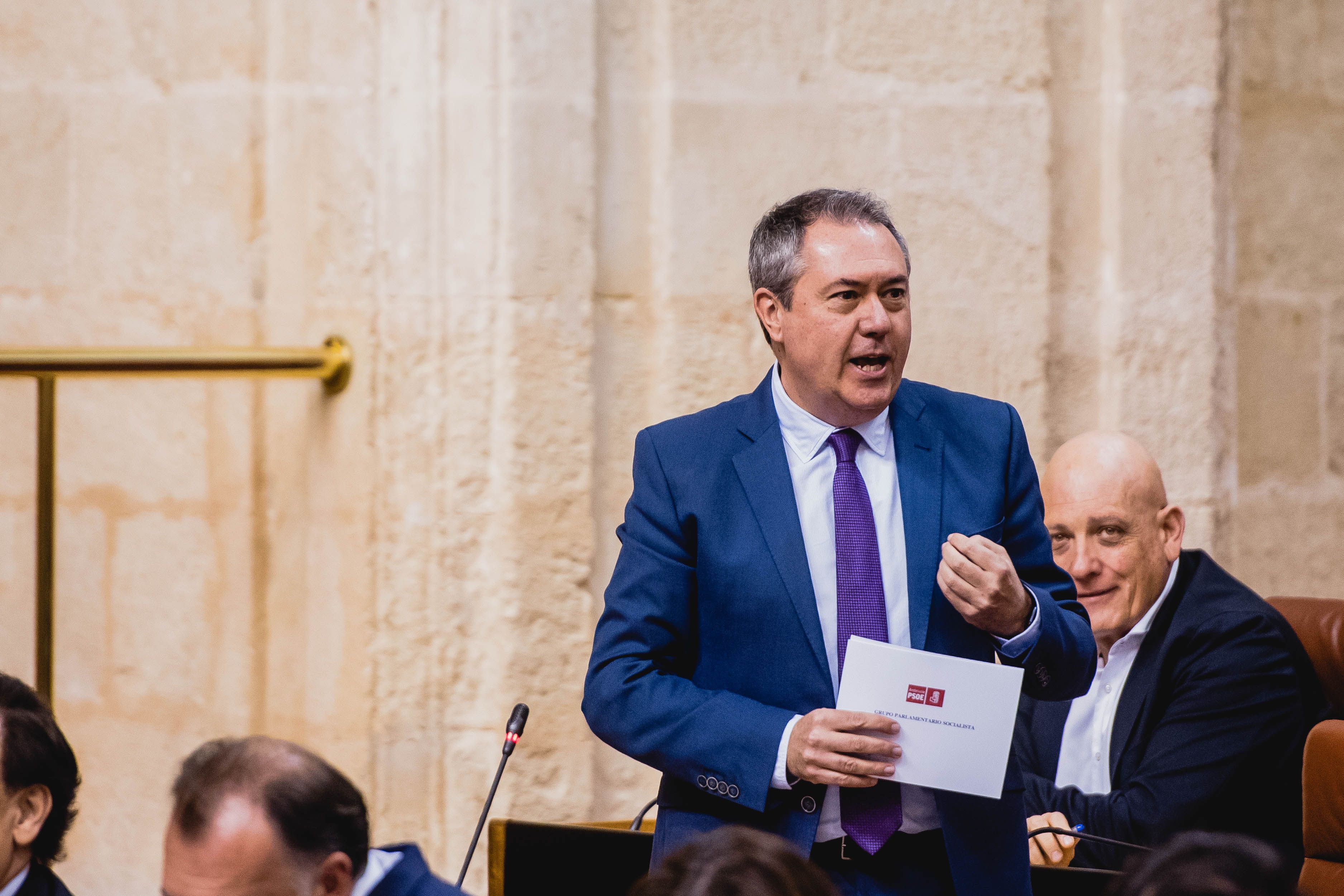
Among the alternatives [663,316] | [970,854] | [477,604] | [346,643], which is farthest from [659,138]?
[970,854]

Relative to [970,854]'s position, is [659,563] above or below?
above

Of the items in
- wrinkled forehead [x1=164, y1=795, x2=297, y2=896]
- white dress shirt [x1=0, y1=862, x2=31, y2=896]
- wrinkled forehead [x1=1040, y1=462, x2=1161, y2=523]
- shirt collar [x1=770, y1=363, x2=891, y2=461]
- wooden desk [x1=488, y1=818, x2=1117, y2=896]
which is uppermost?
shirt collar [x1=770, y1=363, x2=891, y2=461]

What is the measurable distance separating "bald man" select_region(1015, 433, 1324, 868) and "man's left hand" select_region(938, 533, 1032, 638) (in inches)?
45.7

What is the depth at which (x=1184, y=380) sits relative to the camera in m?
3.92

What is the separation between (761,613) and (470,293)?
1734 millimetres

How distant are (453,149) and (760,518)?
1803 mm

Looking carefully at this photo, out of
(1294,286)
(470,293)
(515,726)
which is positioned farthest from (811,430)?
(1294,286)

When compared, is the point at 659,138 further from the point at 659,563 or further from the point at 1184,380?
the point at 659,563

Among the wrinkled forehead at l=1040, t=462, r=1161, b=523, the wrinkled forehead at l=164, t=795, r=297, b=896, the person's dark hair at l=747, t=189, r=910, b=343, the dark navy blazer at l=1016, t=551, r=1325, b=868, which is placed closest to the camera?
the wrinkled forehead at l=164, t=795, r=297, b=896

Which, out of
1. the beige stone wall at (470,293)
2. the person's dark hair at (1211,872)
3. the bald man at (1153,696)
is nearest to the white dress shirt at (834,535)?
the person's dark hair at (1211,872)

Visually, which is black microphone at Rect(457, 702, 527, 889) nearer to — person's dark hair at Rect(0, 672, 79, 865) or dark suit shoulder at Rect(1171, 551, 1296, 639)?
person's dark hair at Rect(0, 672, 79, 865)

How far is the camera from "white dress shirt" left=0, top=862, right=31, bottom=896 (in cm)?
226

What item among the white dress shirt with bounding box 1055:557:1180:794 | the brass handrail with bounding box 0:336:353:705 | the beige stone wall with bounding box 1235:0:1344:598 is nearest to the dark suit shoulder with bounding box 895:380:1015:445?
the white dress shirt with bounding box 1055:557:1180:794

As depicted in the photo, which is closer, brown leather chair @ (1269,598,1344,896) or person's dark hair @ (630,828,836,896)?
person's dark hair @ (630,828,836,896)
